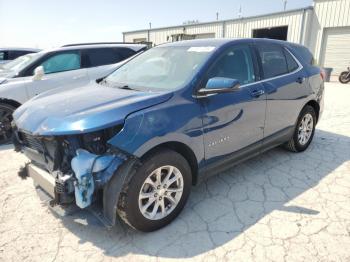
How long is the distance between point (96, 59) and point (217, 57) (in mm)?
4098

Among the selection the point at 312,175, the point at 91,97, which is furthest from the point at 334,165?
the point at 91,97

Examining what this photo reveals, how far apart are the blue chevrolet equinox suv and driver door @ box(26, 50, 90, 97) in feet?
7.80

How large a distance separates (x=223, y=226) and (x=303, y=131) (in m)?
2.57

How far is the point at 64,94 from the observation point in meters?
3.28

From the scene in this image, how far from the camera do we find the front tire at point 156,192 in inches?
99.3

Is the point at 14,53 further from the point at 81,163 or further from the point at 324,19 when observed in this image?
the point at 324,19

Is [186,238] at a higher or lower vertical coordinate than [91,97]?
lower

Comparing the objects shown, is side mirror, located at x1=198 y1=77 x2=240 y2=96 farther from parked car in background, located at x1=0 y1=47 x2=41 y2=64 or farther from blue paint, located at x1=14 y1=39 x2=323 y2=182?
parked car in background, located at x1=0 y1=47 x2=41 y2=64

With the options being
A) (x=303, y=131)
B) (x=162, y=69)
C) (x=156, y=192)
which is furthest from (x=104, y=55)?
(x=156, y=192)

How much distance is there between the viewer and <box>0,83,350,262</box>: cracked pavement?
Result: 2551 mm

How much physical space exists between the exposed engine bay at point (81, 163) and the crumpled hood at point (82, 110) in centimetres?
10

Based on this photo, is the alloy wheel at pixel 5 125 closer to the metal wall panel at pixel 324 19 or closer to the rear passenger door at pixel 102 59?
the rear passenger door at pixel 102 59

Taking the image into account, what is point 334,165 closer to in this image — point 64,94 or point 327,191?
point 327,191

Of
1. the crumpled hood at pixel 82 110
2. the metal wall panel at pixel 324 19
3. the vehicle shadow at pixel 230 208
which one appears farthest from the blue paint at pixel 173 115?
the metal wall panel at pixel 324 19
